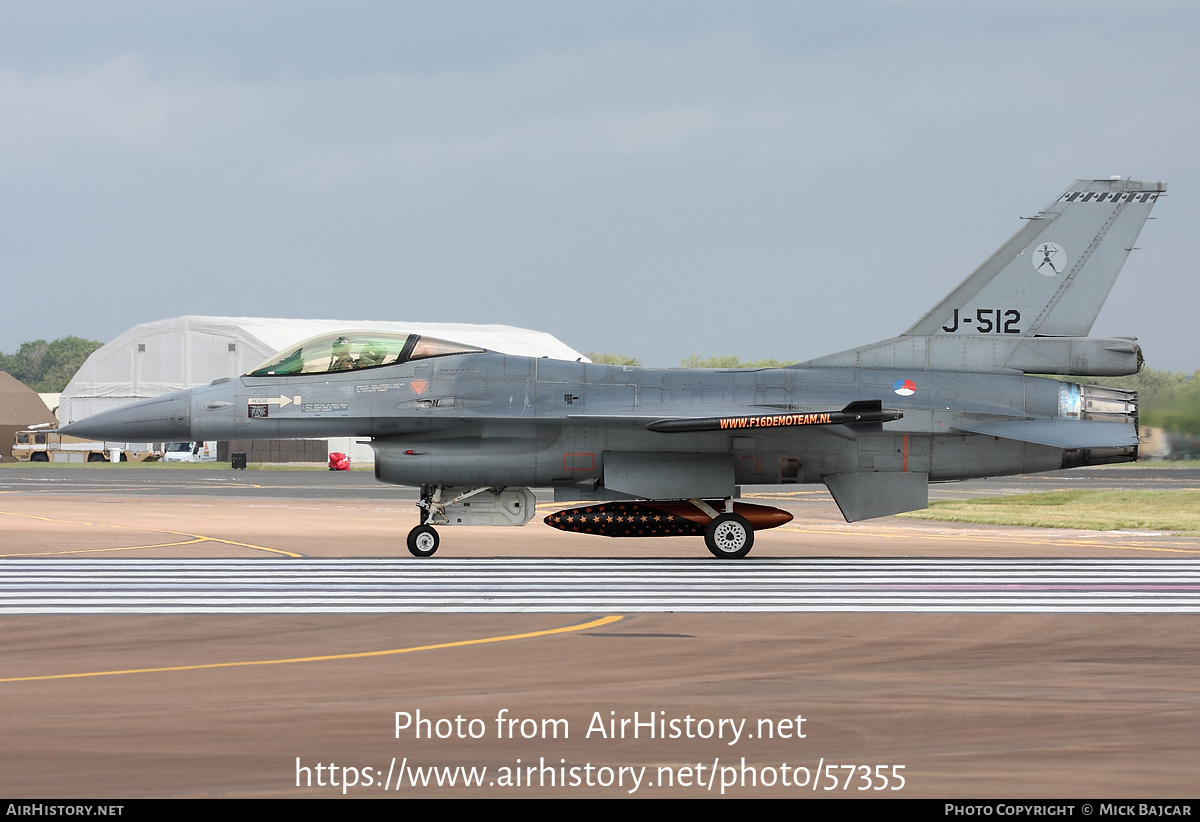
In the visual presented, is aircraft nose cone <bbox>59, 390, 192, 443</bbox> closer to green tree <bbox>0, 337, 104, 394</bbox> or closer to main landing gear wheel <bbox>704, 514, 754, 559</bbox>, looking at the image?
main landing gear wheel <bbox>704, 514, 754, 559</bbox>

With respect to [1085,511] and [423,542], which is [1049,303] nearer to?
[423,542]

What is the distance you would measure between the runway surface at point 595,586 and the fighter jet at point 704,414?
1089mm

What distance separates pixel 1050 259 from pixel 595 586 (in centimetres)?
947

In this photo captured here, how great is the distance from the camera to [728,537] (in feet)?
56.2

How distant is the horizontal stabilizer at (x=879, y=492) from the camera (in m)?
17.3

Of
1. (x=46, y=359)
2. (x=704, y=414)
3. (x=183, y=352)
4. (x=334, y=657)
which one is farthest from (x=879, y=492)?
(x=46, y=359)

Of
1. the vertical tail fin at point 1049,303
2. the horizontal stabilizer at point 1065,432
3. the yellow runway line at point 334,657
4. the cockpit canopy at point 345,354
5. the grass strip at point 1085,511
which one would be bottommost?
the grass strip at point 1085,511

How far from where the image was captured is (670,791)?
213 inches

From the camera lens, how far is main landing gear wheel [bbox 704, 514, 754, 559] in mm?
17062

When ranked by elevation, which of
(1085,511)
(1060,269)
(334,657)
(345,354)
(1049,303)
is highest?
(1060,269)

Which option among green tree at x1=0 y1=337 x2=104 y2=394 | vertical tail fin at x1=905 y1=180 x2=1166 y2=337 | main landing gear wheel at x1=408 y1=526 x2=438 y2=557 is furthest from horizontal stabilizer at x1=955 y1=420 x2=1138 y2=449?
green tree at x1=0 y1=337 x2=104 y2=394

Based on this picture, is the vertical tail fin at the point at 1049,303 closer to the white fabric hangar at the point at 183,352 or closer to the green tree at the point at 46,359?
the white fabric hangar at the point at 183,352

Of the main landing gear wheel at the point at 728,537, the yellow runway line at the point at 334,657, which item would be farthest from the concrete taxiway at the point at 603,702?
the main landing gear wheel at the point at 728,537

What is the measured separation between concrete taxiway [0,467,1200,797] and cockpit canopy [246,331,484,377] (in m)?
4.98
